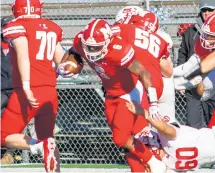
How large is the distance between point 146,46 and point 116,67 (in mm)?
506

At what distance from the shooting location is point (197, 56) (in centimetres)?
849

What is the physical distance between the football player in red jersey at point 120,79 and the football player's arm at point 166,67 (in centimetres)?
33

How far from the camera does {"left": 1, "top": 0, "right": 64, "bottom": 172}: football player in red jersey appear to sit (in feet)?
27.6

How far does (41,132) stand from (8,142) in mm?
355

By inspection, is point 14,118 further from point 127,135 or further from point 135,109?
point 135,109

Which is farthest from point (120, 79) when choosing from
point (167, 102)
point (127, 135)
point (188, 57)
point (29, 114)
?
point (188, 57)

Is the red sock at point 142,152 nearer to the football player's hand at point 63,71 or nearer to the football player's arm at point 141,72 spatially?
the football player's arm at point 141,72

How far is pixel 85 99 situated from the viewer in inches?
448

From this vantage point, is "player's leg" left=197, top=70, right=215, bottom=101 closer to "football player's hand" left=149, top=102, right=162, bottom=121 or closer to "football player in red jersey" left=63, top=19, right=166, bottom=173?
"football player in red jersey" left=63, top=19, right=166, bottom=173

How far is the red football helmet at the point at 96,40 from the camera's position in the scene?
771 cm

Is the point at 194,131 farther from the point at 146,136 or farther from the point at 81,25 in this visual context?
the point at 81,25

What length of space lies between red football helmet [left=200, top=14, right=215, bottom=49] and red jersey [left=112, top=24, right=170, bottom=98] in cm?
44

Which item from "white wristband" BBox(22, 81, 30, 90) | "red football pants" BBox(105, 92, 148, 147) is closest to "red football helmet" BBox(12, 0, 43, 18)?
"white wristband" BBox(22, 81, 30, 90)

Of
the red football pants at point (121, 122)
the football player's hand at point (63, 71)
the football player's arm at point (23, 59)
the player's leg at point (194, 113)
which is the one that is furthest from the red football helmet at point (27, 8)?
the player's leg at point (194, 113)
